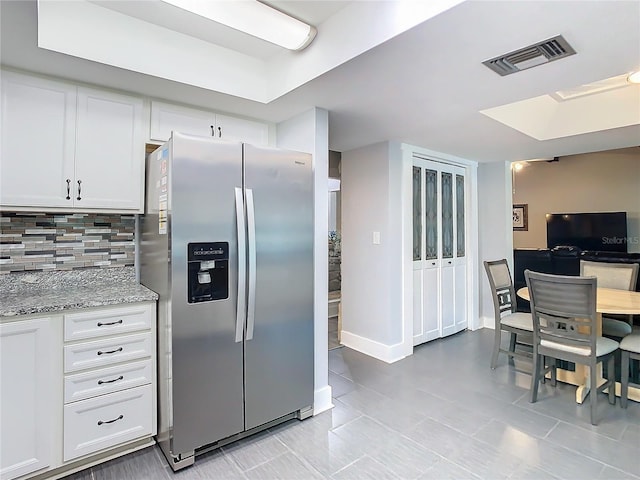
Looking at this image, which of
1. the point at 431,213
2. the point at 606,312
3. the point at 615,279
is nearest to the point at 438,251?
the point at 431,213

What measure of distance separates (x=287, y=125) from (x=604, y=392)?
340cm

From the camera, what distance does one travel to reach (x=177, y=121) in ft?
8.12

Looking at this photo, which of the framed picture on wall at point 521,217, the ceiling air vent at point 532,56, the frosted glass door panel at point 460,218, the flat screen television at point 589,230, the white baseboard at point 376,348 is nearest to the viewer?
the ceiling air vent at point 532,56

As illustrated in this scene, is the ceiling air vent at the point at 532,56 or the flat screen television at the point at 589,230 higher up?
the ceiling air vent at the point at 532,56

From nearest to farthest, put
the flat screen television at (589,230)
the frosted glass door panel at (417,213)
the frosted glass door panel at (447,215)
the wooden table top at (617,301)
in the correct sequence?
the wooden table top at (617,301), the frosted glass door panel at (417,213), the frosted glass door panel at (447,215), the flat screen television at (589,230)

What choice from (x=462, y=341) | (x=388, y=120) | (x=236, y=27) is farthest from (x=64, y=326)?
(x=462, y=341)

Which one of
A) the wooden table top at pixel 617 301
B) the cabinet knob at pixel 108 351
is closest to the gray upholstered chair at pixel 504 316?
the wooden table top at pixel 617 301

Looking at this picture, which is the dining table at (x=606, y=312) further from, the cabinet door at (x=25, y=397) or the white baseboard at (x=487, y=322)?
the cabinet door at (x=25, y=397)

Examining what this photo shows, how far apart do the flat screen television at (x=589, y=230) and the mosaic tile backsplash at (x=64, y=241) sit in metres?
7.92

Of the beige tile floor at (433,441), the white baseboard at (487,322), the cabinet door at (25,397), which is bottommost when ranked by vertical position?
the beige tile floor at (433,441)

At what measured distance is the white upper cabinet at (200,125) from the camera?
2400 mm

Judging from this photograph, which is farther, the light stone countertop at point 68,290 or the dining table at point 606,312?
the dining table at point 606,312

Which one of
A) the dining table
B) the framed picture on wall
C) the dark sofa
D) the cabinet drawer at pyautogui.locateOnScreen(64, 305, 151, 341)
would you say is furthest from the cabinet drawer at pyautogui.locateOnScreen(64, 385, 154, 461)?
the framed picture on wall

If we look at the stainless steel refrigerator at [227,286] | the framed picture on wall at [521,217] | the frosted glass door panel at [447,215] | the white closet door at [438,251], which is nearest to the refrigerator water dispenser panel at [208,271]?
the stainless steel refrigerator at [227,286]
